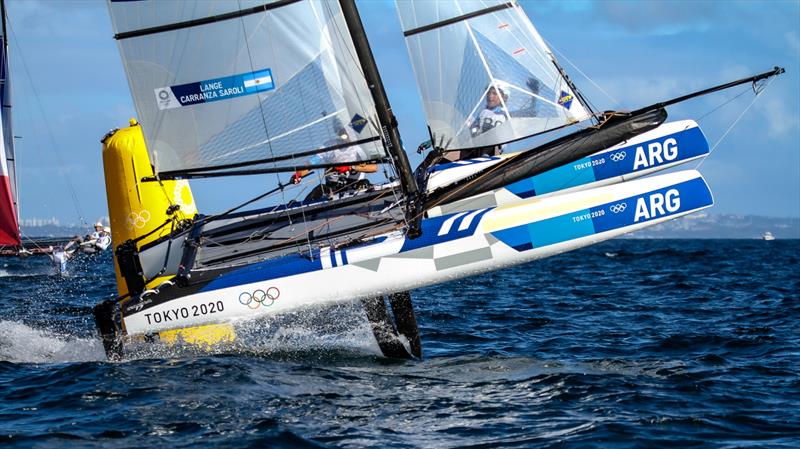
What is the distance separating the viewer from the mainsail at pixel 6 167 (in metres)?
13.1

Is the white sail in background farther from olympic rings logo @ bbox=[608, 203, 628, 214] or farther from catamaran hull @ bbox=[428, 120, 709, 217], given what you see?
olympic rings logo @ bbox=[608, 203, 628, 214]

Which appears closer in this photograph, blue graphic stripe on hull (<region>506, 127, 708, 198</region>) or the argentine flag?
the argentine flag

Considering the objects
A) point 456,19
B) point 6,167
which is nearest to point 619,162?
point 456,19

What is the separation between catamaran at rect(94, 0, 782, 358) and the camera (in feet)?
28.3

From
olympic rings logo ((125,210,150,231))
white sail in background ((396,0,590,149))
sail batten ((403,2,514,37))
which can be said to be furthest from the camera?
sail batten ((403,2,514,37))

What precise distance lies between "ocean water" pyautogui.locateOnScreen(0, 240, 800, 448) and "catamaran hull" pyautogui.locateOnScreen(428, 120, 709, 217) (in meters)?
1.54

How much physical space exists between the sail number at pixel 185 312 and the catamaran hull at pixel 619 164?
339 cm

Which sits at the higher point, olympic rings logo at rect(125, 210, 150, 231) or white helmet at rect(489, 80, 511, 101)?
white helmet at rect(489, 80, 511, 101)

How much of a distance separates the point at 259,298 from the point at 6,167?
6.29 metres

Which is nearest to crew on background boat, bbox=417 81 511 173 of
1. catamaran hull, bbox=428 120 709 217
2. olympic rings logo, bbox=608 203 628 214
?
catamaran hull, bbox=428 120 709 217

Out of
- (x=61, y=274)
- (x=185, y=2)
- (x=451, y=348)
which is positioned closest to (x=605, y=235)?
(x=451, y=348)

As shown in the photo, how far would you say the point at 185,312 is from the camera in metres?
8.62

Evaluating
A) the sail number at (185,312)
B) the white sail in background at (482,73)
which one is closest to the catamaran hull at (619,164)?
the white sail in background at (482,73)

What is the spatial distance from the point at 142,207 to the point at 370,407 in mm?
4649
